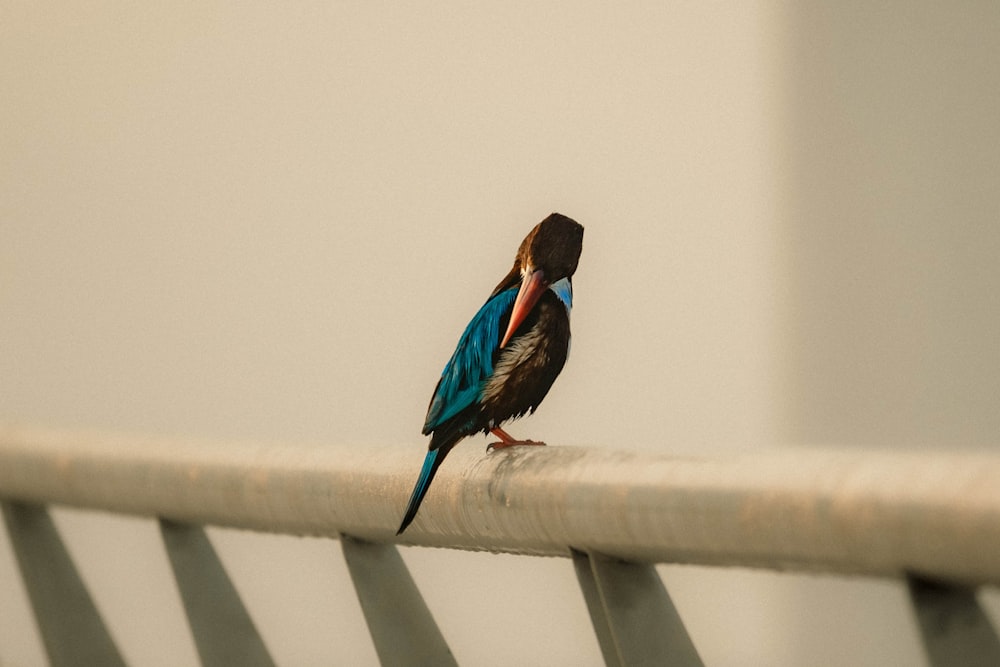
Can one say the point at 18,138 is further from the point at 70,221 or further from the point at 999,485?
the point at 999,485

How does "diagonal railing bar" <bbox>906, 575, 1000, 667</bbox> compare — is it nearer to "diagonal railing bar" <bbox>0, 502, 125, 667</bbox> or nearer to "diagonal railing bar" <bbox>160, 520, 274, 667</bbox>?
"diagonal railing bar" <bbox>160, 520, 274, 667</bbox>

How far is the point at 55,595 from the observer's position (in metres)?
1.21

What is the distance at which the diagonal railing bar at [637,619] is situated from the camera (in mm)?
616

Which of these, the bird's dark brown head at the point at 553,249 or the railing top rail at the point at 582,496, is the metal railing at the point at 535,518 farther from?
the bird's dark brown head at the point at 553,249

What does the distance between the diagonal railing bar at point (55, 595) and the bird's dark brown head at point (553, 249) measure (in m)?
0.65

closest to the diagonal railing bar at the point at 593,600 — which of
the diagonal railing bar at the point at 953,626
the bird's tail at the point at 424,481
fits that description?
the bird's tail at the point at 424,481

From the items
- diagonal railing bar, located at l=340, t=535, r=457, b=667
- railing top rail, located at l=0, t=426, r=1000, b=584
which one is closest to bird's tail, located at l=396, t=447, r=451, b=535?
railing top rail, located at l=0, t=426, r=1000, b=584

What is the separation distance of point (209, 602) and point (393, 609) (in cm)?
25

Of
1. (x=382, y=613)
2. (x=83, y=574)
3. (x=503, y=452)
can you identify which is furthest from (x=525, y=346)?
(x=83, y=574)

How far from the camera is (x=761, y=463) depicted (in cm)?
51

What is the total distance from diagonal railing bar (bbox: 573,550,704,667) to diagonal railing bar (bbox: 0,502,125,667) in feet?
2.39

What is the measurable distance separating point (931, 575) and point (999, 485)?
6 cm

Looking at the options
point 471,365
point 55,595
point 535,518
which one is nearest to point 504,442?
point 471,365

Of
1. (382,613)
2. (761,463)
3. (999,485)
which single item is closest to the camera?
(999,485)
